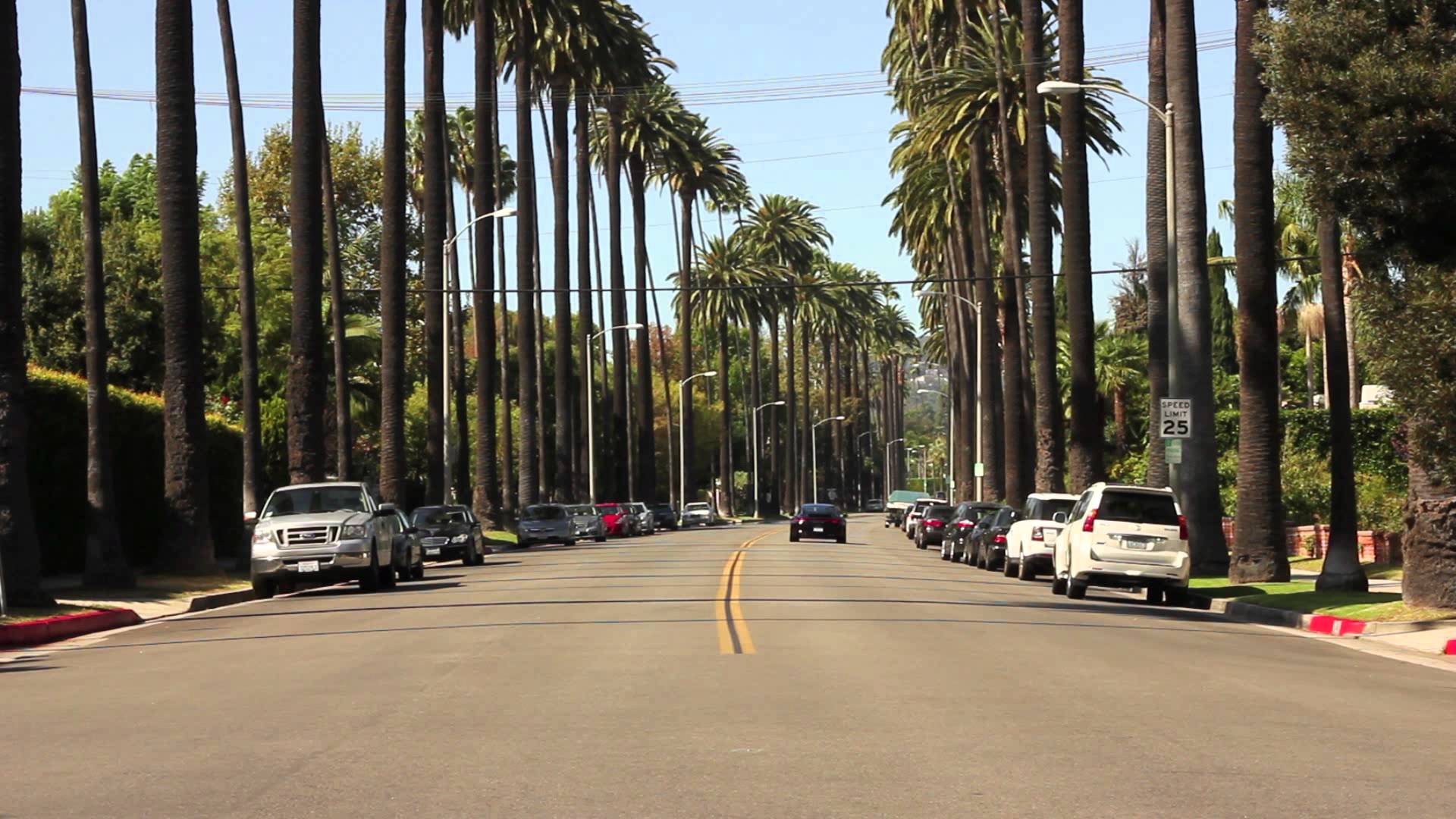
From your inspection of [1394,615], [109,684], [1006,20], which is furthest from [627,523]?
[109,684]

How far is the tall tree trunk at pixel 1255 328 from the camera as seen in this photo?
30.7 metres

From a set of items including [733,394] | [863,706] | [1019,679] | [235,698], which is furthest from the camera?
[733,394]

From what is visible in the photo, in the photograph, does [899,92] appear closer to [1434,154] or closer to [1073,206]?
[1073,206]

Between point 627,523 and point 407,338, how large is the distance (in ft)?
68.0

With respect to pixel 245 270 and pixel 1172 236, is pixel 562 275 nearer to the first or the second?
pixel 245 270

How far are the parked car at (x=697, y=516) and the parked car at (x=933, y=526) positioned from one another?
41415 millimetres

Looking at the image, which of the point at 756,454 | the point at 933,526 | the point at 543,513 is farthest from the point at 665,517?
the point at 756,454

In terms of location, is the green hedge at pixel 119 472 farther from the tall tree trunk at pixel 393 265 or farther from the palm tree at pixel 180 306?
the tall tree trunk at pixel 393 265

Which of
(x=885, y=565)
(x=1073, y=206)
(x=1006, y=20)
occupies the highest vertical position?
(x=1006, y=20)

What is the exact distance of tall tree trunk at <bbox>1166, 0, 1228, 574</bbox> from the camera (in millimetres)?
34844

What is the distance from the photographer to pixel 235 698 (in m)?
14.5

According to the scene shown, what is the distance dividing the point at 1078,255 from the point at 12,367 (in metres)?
28.5

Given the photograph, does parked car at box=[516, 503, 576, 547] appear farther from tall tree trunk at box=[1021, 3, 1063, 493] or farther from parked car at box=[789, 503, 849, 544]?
tall tree trunk at box=[1021, 3, 1063, 493]

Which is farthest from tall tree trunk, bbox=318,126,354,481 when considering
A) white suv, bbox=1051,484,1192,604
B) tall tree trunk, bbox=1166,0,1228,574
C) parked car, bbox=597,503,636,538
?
white suv, bbox=1051,484,1192,604
